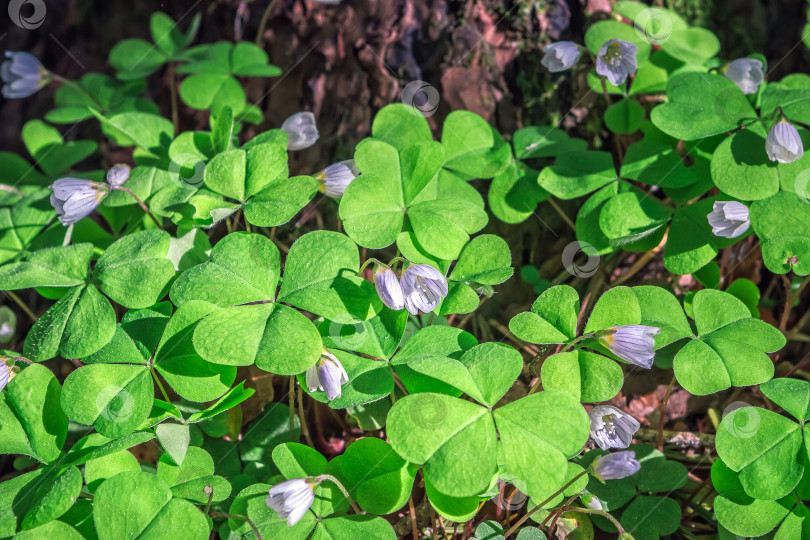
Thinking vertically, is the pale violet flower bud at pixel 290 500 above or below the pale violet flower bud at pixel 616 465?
Answer: above

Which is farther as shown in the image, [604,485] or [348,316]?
[604,485]

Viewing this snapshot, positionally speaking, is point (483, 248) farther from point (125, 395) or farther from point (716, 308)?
point (125, 395)

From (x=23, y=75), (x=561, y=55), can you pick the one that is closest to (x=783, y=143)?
(x=561, y=55)

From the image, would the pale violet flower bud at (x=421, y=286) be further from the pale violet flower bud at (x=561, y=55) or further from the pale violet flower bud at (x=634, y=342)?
the pale violet flower bud at (x=561, y=55)

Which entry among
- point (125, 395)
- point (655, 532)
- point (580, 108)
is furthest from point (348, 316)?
point (580, 108)

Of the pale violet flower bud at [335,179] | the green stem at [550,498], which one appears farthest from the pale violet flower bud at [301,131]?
the green stem at [550,498]

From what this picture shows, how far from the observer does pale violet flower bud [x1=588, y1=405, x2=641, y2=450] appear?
1.33m

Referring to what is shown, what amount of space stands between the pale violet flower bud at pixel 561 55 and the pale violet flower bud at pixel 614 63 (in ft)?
0.28

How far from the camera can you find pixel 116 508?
1.17 m

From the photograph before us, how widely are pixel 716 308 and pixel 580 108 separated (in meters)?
0.93

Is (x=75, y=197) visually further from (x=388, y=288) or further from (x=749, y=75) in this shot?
(x=749, y=75)

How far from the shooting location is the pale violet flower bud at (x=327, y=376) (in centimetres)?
125

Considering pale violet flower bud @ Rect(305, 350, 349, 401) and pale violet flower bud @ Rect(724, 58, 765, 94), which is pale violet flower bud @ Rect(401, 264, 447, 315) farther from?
pale violet flower bud @ Rect(724, 58, 765, 94)

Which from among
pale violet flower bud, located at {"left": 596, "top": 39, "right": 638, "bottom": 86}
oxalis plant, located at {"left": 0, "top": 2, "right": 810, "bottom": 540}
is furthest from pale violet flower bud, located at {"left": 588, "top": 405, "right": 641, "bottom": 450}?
pale violet flower bud, located at {"left": 596, "top": 39, "right": 638, "bottom": 86}
